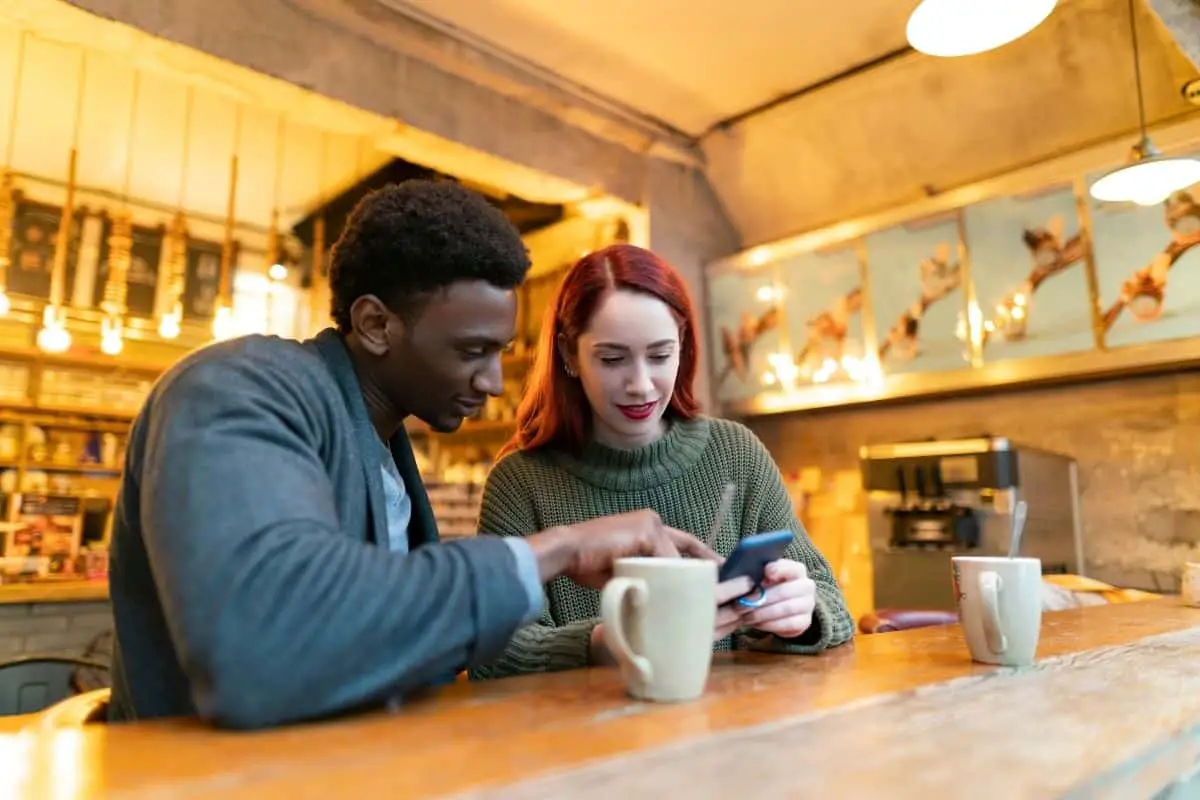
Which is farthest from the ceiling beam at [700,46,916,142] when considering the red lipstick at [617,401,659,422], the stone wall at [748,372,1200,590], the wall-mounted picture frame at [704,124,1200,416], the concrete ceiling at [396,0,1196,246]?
the red lipstick at [617,401,659,422]

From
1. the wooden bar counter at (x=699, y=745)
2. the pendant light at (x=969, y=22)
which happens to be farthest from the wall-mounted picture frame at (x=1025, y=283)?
the wooden bar counter at (x=699, y=745)

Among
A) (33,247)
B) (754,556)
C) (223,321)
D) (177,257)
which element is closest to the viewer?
(754,556)

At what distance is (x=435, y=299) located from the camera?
87cm

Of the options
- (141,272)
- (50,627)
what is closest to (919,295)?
(50,627)

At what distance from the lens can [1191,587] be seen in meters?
1.65

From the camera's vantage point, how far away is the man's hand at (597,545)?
2.32ft

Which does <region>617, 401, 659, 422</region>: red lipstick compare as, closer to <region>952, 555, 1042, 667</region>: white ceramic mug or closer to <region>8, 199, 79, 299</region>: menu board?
<region>952, 555, 1042, 667</region>: white ceramic mug

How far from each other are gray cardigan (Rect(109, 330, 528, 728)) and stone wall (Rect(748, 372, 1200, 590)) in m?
2.84

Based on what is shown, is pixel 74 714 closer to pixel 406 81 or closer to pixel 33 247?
pixel 406 81

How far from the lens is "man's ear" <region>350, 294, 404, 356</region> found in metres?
0.89

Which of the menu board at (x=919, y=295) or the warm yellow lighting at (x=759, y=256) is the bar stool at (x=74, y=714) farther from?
the warm yellow lighting at (x=759, y=256)

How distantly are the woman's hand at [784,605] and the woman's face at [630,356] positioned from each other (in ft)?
1.30

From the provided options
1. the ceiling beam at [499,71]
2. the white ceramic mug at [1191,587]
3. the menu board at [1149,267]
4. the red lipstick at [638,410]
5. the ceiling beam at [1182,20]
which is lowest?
the white ceramic mug at [1191,587]

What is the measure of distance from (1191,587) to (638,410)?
48.6 inches
